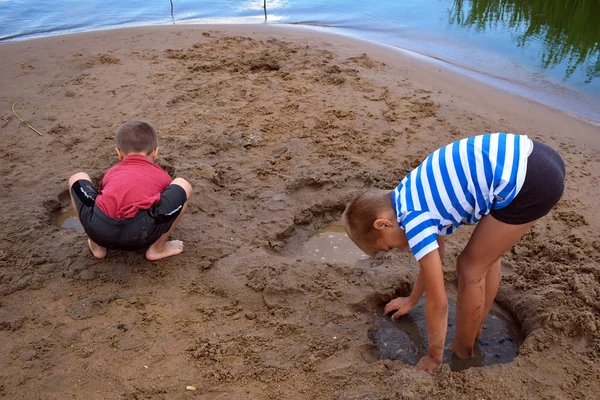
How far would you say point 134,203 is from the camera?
2791 millimetres

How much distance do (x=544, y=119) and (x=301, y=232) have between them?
9.42 ft

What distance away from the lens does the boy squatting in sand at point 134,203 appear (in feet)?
9.14

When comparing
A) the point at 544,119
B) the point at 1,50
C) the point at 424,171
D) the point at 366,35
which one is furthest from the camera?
the point at 366,35

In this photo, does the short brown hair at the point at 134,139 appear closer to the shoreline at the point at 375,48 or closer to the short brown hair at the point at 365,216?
the short brown hair at the point at 365,216

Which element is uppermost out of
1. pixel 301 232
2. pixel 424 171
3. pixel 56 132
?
pixel 424 171

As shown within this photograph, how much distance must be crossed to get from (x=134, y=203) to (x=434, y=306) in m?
1.68

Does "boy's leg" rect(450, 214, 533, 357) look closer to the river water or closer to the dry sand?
the dry sand

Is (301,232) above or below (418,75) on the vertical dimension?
below

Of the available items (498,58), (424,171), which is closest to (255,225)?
(424,171)

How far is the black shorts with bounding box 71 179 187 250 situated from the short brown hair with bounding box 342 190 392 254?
1.14 meters

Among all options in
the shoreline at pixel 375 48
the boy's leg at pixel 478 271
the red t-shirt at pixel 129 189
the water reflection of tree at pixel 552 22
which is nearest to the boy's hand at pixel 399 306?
the boy's leg at pixel 478 271

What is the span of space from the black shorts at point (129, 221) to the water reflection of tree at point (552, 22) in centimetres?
518

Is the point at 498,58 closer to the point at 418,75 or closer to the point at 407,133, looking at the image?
the point at 418,75

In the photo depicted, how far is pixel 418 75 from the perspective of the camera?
18.5 ft
